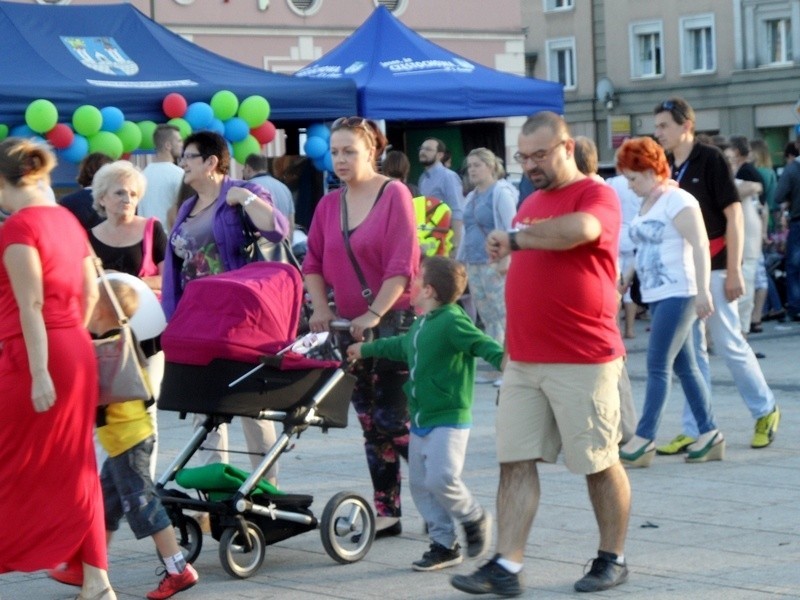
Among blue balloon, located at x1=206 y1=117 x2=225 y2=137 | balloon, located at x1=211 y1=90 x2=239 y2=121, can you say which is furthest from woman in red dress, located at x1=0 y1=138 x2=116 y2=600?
balloon, located at x1=211 y1=90 x2=239 y2=121

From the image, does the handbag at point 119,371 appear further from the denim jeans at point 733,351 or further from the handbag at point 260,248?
the denim jeans at point 733,351

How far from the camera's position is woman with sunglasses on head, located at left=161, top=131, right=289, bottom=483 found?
7512mm

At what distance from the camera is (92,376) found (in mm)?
6281

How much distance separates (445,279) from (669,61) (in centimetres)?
5250

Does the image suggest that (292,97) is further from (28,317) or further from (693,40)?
(693,40)

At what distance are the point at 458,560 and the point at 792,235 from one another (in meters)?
11.3

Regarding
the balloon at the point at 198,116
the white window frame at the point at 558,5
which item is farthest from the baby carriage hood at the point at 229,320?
the white window frame at the point at 558,5

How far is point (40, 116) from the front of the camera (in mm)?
14500

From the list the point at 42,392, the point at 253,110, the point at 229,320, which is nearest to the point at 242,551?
the point at 229,320

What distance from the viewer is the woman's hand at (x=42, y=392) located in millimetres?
6016

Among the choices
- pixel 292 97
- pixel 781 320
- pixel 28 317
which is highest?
pixel 292 97

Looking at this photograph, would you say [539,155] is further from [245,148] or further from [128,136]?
[245,148]

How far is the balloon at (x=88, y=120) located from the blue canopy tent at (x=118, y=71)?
202 mm

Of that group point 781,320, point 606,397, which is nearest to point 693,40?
point 781,320
